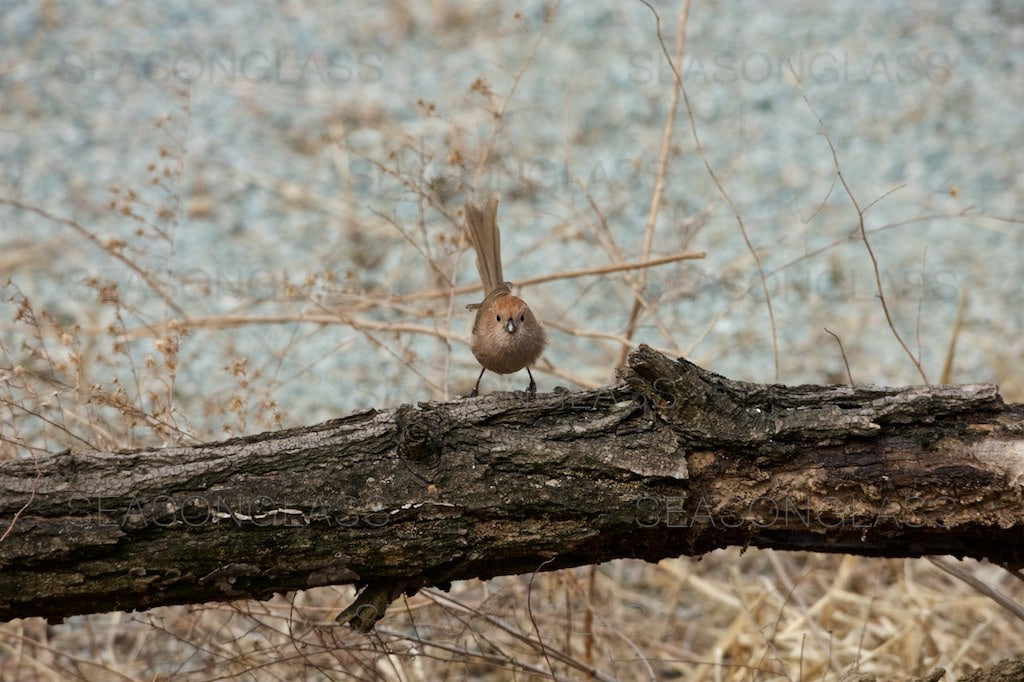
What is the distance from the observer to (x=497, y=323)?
3902 mm

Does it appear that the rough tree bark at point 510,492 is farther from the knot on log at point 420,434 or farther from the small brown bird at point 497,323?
the small brown bird at point 497,323

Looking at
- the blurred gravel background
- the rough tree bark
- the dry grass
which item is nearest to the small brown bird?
the dry grass

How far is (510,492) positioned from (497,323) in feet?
4.18

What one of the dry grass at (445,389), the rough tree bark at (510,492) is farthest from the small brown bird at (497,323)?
the rough tree bark at (510,492)

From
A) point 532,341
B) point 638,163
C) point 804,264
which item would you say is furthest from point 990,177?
point 532,341

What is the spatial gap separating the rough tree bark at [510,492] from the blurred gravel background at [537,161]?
243 centimetres

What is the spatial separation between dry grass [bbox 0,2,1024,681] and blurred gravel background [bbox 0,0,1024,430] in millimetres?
49

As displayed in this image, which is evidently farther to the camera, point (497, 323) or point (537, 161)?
point (537, 161)

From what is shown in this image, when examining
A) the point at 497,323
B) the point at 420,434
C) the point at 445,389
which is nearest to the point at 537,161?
the point at 497,323

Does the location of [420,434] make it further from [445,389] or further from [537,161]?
[537,161]

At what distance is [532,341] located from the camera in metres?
3.91

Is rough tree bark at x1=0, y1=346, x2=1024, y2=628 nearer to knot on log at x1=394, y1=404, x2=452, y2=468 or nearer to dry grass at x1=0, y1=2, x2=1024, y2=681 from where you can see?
knot on log at x1=394, y1=404, x2=452, y2=468

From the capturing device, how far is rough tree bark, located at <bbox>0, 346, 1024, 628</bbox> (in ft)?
8.64

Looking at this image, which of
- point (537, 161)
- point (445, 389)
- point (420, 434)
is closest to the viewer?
point (420, 434)
